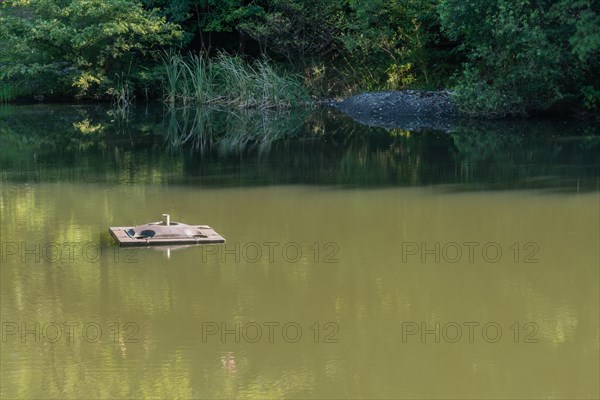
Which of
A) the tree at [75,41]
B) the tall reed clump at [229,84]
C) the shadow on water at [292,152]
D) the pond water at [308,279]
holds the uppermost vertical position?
the tree at [75,41]

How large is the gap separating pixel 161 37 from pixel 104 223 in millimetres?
17071

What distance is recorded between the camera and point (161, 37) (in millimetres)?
27375

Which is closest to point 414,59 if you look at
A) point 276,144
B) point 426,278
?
point 276,144

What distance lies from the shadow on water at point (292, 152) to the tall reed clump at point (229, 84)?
1.77 metres

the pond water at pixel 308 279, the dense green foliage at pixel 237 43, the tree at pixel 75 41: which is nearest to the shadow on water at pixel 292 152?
the pond water at pixel 308 279

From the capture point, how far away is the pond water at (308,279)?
21.4ft

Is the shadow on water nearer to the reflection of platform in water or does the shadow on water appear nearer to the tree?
the tree

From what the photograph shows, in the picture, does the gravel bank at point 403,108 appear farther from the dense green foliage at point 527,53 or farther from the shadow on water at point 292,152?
the dense green foliage at point 527,53

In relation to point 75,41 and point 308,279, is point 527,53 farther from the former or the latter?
point 308,279

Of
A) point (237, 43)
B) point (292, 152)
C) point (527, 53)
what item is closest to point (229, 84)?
point (237, 43)

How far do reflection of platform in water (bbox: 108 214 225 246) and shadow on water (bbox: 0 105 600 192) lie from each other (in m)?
3.69

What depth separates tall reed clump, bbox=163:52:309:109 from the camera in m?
25.9

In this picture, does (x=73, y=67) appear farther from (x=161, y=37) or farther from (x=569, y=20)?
(x=569, y=20)

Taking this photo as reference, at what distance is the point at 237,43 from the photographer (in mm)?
30281
